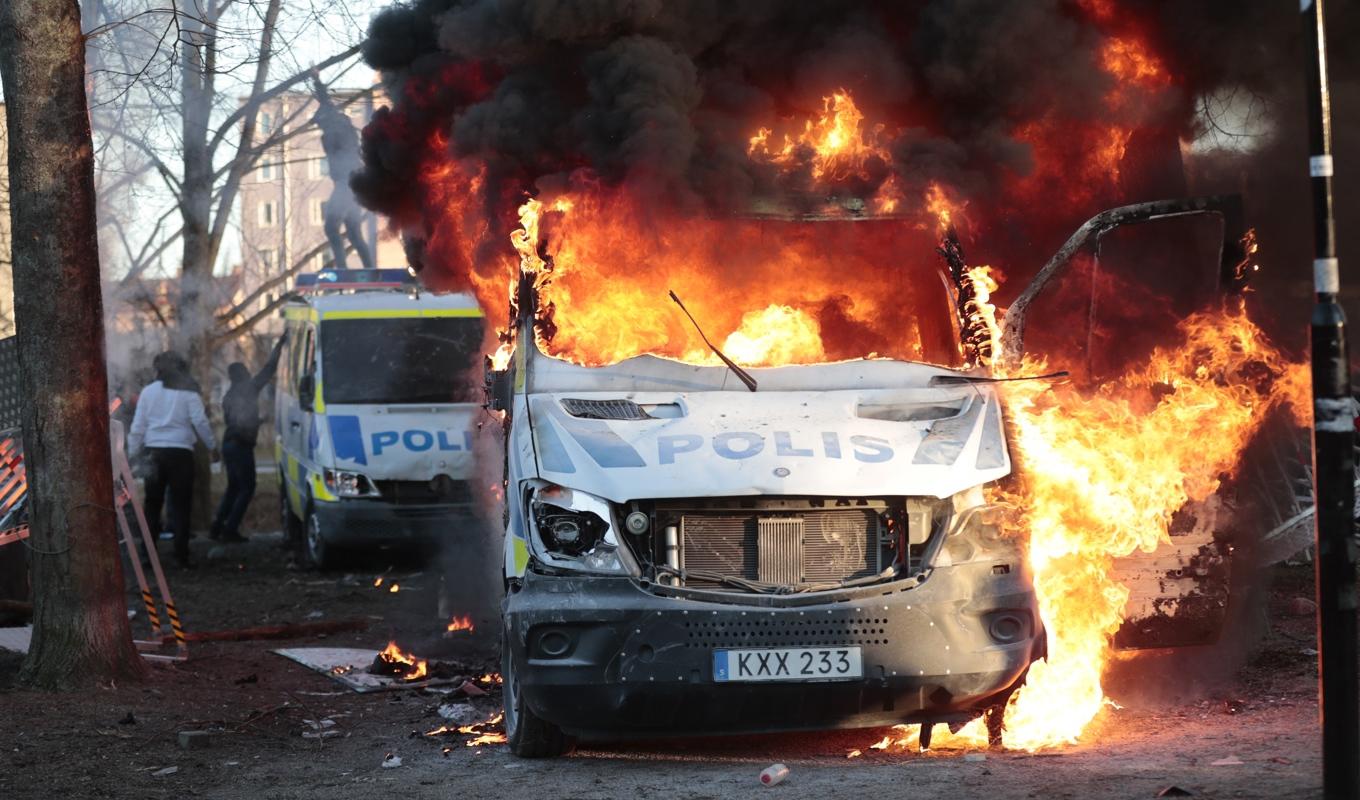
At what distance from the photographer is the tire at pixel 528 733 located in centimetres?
664

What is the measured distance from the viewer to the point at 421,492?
1402 cm

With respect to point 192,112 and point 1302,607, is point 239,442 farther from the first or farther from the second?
point 1302,607

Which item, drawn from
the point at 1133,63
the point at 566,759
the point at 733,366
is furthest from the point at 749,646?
the point at 1133,63

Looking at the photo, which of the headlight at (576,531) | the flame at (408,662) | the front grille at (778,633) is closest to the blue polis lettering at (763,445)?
the headlight at (576,531)

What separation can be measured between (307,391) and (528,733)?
851cm

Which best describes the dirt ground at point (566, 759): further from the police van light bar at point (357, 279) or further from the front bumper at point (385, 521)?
the police van light bar at point (357, 279)

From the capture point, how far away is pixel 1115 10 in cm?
980

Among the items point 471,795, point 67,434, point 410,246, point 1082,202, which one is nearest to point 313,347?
point 410,246

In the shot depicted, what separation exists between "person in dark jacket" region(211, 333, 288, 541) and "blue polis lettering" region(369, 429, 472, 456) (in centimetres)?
351

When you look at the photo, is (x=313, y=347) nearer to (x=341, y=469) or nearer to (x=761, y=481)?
(x=341, y=469)

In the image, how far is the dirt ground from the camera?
19.4 ft

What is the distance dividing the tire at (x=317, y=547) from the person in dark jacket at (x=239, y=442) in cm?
258

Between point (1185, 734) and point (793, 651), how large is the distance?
1.88 m

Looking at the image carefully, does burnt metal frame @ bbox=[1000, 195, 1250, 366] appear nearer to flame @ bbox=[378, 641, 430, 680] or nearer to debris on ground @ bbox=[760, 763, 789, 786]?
debris on ground @ bbox=[760, 763, 789, 786]
